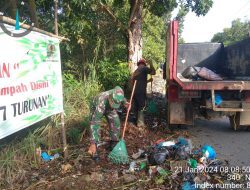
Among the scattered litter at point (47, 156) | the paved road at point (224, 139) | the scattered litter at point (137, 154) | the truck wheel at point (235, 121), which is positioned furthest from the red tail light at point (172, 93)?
the scattered litter at point (47, 156)

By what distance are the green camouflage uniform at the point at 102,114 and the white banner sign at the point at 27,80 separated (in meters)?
0.56

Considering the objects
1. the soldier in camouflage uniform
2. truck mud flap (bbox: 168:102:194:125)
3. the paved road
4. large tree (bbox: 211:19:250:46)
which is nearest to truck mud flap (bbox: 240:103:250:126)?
the paved road

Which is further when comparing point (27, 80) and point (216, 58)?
point (216, 58)

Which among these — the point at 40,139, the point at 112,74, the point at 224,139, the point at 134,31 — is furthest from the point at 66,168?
the point at 134,31

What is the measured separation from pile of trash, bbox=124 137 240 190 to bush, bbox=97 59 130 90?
4354mm

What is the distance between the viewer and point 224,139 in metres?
6.59

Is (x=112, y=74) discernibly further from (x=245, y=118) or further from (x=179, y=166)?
(x=179, y=166)

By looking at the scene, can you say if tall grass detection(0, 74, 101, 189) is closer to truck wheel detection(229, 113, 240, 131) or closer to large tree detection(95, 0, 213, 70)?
large tree detection(95, 0, 213, 70)

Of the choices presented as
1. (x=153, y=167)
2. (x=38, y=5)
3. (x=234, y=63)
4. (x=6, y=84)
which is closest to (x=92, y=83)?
(x=38, y=5)

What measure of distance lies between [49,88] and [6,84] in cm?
112

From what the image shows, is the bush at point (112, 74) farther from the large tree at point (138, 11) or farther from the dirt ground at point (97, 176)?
the dirt ground at point (97, 176)

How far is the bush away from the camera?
367 inches

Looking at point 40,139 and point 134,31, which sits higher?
point 134,31

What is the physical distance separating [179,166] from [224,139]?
101 inches
